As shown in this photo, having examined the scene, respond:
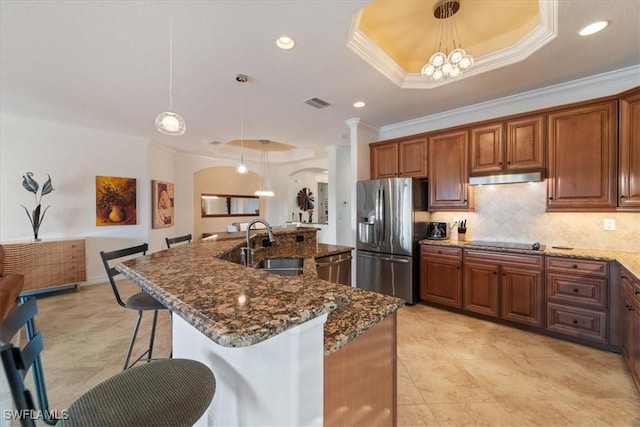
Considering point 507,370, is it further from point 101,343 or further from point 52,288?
point 52,288

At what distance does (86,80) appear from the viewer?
2.81 metres

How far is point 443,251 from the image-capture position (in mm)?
3402

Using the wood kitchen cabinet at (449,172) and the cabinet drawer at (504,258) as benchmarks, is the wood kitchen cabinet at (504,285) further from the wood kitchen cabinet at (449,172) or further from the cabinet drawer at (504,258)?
the wood kitchen cabinet at (449,172)

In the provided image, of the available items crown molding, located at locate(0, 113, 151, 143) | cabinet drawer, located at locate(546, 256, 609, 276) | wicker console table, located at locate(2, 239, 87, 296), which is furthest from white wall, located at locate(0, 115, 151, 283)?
cabinet drawer, located at locate(546, 256, 609, 276)

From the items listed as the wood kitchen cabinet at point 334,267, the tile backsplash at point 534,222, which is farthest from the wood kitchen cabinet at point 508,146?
the wood kitchen cabinet at point 334,267

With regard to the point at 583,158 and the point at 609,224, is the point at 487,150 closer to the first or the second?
the point at 583,158

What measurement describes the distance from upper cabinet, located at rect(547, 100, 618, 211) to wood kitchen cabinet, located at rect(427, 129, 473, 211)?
0.82 m

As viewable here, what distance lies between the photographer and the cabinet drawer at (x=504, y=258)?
2.78 m

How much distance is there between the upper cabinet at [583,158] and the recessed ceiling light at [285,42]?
281cm

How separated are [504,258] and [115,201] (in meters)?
6.04

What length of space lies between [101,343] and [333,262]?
2429 mm

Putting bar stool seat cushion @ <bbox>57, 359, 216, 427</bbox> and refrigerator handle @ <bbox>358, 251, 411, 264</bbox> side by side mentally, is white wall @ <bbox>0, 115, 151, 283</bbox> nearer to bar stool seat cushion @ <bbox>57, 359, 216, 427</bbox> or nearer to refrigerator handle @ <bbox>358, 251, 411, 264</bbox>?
refrigerator handle @ <bbox>358, 251, 411, 264</bbox>

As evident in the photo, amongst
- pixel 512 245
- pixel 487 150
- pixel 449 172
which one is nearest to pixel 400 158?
pixel 449 172

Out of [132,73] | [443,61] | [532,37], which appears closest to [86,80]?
[132,73]
